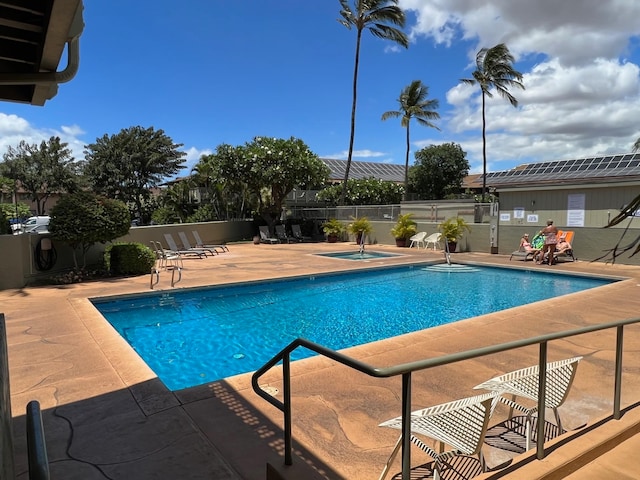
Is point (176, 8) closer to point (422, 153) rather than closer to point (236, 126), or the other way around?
point (236, 126)

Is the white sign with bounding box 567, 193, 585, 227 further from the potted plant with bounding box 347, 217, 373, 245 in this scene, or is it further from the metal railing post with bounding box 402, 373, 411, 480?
the metal railing post with bounding box 402, 373, 411, 480

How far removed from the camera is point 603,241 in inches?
538

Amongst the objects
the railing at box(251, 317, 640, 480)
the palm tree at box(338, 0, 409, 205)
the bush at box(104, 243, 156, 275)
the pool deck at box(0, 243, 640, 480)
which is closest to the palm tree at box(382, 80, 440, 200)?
the palm tree at box(338, 0, 409, 205)

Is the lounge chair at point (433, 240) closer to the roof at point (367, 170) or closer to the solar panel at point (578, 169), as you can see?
the solar panel at point (578, 169)

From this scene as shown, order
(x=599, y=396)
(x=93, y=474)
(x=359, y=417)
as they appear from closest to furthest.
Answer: (x=93, y=474) < (x=359, y=417) < (x=599, y=396)

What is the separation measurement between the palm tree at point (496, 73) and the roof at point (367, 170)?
14.3 meters

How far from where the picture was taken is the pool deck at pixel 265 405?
107 inches

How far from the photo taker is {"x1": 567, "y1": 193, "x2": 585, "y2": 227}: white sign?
47.2 ft

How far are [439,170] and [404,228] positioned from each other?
18927 millimetres

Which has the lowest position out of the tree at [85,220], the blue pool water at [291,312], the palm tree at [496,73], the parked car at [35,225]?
the blue pool water at [291,312]

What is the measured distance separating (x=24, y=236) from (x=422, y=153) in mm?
32374

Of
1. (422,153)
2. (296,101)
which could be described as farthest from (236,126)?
(422,153)

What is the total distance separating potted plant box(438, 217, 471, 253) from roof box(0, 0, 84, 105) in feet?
49.4

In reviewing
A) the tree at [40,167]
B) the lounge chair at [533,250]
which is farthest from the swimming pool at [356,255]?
the tree at [40,167]
